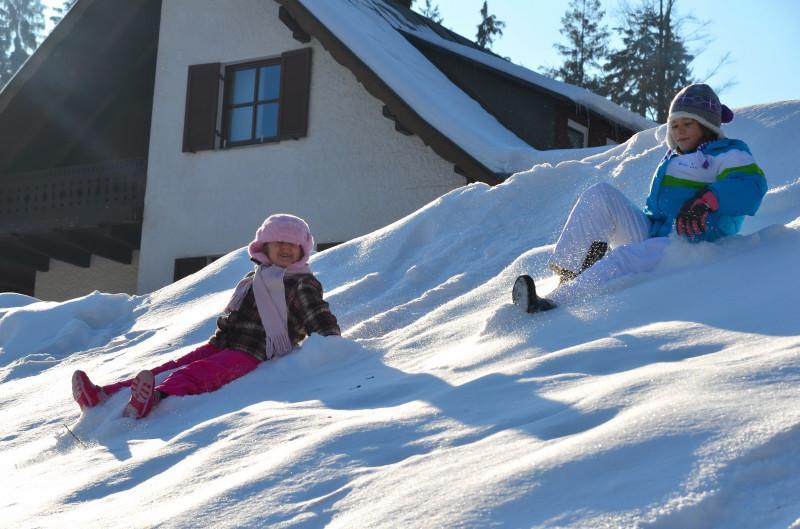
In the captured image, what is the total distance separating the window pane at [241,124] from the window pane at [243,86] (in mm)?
122

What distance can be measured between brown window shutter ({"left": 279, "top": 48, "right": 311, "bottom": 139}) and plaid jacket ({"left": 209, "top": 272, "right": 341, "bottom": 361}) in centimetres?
791

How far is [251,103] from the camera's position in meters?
14.5

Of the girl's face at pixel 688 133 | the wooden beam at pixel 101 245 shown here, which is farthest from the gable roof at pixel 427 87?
the girl's face at pixel 688 133

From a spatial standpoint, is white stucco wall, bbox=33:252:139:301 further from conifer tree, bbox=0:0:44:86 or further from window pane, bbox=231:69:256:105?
conifer tree, bbox=0:0:44:86

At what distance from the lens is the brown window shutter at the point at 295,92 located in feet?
45.1

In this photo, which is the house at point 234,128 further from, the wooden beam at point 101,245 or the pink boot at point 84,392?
the pink boot at point 84,392

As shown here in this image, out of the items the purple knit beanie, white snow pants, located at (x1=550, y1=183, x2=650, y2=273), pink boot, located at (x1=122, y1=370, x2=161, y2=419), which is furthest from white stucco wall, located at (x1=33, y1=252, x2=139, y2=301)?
white snow pants, located at (x1=550, y1=183, x2=650, y2=273)

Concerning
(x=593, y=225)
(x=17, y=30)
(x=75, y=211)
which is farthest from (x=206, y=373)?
(x=17, y=30)

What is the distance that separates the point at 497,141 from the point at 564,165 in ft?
14.9

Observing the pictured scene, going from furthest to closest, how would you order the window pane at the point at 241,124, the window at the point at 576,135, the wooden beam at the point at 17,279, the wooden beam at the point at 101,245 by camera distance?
the wooden beam at the point at 17,279 → the wooden beam at the point at 101,245 → the window at the point at 576,135 → the window pane at the point at 241,124

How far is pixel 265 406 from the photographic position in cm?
468

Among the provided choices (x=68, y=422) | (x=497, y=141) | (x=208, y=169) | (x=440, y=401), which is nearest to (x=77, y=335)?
(x=68, y=422)

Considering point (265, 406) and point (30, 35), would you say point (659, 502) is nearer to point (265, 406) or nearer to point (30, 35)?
point (265, 406)

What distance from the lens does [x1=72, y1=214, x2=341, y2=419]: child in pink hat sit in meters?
5.51
